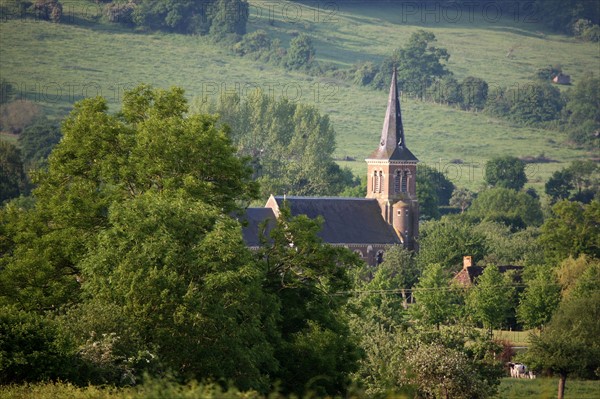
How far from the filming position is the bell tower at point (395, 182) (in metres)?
122

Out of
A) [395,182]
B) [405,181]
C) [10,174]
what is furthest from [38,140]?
[405,181]

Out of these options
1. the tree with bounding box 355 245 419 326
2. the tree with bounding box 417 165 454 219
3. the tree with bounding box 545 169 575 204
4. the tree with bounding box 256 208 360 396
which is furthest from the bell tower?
the tree with bounding box 256 208 360 396

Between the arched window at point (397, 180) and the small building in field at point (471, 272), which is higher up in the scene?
the arched window at point (397, 180)

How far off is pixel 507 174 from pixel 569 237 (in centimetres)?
7967

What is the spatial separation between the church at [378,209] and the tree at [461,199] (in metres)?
54.1

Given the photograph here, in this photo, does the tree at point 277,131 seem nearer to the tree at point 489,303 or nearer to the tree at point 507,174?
the tree at point 507,174

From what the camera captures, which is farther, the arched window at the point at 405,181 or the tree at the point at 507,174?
the tree at the point at 507,174

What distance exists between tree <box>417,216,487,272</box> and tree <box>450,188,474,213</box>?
65946 mm

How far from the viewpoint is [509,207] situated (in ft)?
533

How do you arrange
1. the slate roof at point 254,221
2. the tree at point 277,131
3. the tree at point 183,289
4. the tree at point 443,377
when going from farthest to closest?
the tree at point 277,131 → the slate roof at point 254,221 → the tree at point 443,377 → the tree at point 183,289

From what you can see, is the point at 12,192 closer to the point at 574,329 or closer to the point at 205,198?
the point at 574,329

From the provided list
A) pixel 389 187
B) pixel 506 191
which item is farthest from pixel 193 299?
pixel 506 191

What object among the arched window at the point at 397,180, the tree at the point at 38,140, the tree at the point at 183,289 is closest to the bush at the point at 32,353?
the tree at the point at 183,289

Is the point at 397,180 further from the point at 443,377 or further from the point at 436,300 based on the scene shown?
the point at 443,377
